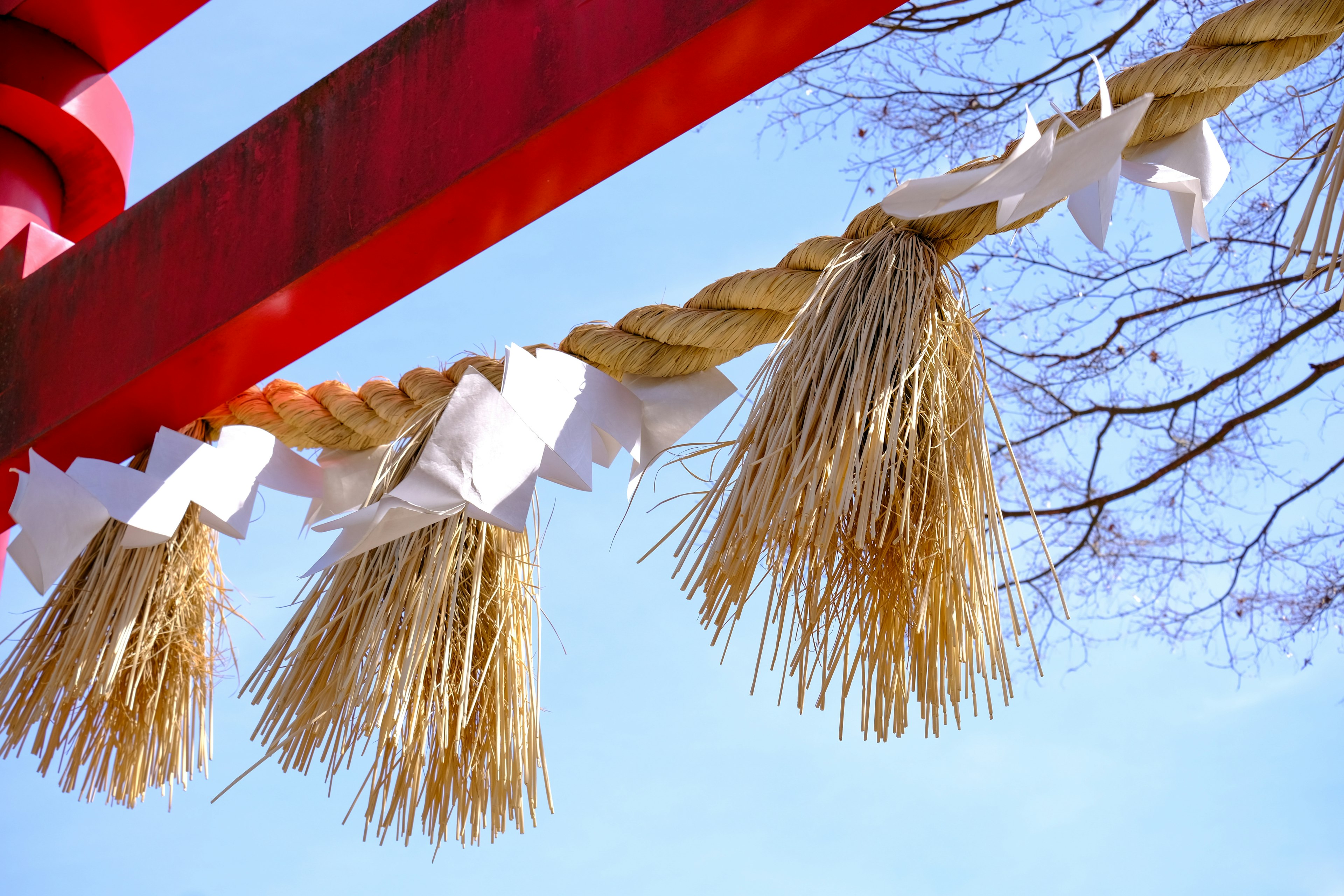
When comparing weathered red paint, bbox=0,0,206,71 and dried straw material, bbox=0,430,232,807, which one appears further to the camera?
weathered red paint, bbox=0,0,206,71

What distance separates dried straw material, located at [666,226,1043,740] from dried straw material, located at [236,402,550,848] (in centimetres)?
41

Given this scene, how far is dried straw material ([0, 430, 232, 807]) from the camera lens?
1.34 metres

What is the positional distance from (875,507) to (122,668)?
0.95m

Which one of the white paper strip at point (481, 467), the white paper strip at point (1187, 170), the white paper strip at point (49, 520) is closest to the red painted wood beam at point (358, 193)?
the white paper strip at point (49, 520)

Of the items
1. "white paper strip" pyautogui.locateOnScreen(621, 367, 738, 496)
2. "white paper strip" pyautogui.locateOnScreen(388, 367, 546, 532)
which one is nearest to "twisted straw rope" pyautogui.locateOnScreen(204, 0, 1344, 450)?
"white paper strip" pyautogui.locateOnScreen(621, 367, 738, 496)

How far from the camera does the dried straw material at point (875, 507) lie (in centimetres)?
93

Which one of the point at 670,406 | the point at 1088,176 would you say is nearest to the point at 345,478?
the point at 670,406

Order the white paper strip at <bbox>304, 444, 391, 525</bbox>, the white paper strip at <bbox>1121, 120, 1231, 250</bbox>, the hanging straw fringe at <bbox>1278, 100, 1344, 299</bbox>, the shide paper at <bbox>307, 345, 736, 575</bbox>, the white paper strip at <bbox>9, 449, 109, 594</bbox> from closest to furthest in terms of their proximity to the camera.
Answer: the hanging straw fringe at <bbox>1278, 100, 1344, 299</bbox> < the white paper strip at <bbox>1121, 120, 1231, 250</bbox> < the shide paper at <bbox>307, 345, 736, 575</bbox> < the white paper strip at <bbox>9, 449, 109, 594</bbox> < the white paper strip at <bbox>304, 444, 391, 525</bbox>

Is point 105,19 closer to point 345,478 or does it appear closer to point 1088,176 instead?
point 345,478

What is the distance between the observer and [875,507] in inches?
36.2

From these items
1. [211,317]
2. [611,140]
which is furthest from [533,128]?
[211,317]

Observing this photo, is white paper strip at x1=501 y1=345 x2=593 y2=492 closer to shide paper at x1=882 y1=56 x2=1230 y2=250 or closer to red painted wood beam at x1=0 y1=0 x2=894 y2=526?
red painted wood beam at x1=0 y1=0 x2=894 y2=526

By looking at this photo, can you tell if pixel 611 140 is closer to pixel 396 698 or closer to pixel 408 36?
pixel 408 36

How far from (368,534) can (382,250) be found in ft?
0.89
